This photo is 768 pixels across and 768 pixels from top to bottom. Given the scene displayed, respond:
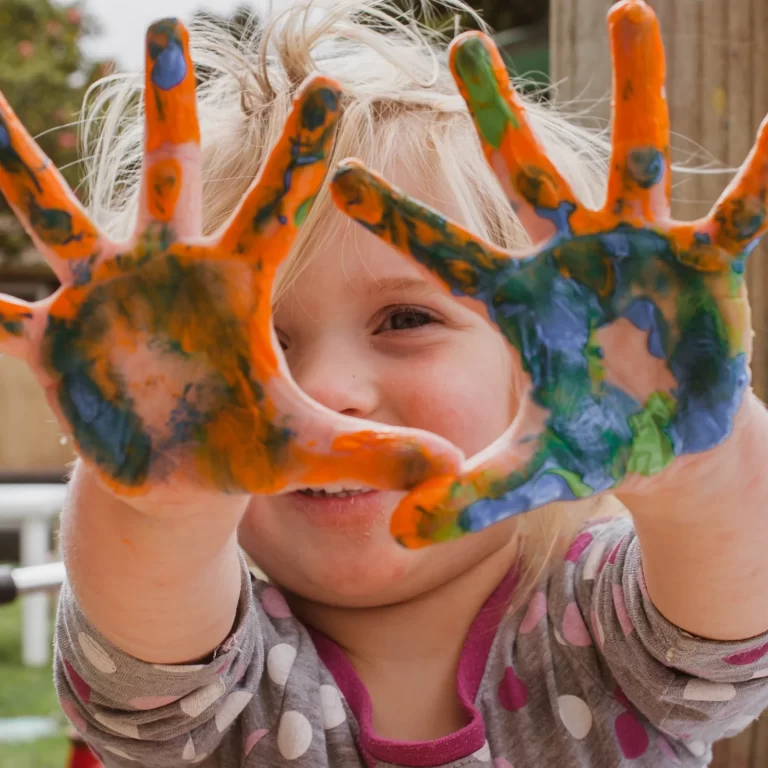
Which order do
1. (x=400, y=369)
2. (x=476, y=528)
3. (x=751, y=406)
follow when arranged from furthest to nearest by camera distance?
(x=400, y=369), (x=751, y=406), (x=476, y=528)

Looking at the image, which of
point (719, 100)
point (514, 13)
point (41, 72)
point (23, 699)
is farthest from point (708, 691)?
point (41, 72)

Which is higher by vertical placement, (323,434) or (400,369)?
(323,434)

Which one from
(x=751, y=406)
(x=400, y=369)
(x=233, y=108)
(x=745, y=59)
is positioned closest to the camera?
(x=751, y=406)

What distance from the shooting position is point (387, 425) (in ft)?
1.86

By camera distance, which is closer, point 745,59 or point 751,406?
point 751,406

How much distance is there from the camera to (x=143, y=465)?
0.48m

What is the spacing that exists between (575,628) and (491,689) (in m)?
0.09

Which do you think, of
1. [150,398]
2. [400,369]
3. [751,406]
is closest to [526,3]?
[400,369]

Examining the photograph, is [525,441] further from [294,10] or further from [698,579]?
[294,10]

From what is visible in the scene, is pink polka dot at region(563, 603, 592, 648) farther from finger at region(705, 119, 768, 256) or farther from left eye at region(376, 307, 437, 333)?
finger at region(705, 119, 768, 256)

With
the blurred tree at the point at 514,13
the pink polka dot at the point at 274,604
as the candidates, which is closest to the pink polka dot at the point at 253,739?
the pink polka dot at the point at 274,604

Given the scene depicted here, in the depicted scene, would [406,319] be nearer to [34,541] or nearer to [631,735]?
[631,735]

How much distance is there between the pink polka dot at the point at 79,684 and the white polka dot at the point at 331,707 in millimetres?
198

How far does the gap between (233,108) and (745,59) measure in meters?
0.56
